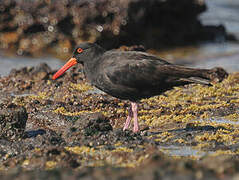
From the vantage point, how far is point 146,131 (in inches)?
251

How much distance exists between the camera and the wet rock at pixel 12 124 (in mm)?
5898

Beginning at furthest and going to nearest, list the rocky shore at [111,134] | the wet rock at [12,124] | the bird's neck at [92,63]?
1. the bird's neck at [92,63]
2. the wet rock at [12,124]
3. the rocky shore at [111,134]

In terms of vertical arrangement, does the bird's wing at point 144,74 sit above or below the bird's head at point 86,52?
below

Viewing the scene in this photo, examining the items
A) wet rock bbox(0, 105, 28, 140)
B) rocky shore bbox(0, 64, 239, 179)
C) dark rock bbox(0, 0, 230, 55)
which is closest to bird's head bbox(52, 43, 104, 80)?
rocky shore bbox(0, 64, 239, 179)

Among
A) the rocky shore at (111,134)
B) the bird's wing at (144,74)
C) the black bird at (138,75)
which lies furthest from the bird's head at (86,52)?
the rocky shore at (111,134)

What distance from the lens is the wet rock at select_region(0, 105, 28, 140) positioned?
5.90 meters

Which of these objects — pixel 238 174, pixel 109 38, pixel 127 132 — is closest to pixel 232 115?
pixel 127 132

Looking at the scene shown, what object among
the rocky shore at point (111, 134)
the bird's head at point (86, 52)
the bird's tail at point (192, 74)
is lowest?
the rocky shore at point (111, 134)

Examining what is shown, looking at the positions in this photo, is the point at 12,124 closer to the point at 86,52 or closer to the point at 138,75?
the point at 86,52

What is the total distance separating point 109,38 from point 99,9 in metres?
1.10

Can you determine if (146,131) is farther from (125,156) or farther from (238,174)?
(238,174)

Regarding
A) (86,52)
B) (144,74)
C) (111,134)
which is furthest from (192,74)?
(86,52)

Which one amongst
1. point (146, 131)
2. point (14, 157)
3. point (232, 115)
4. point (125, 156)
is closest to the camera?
point (125, 156)

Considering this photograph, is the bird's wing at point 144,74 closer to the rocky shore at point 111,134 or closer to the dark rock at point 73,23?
the rocky shore at point 111,134
